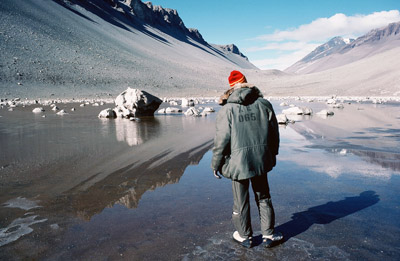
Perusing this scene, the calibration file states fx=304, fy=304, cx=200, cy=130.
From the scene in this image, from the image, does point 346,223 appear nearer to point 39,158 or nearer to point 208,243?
point 208,243

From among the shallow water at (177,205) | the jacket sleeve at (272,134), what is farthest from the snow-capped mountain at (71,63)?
the jacket sleeve at (272,134)

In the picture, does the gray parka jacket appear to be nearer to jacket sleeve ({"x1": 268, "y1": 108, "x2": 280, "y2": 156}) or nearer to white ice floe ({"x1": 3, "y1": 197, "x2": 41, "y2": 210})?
jacket sleeve ({"x1": 268, "y1": 108, "x2": 280, "y2": 156})

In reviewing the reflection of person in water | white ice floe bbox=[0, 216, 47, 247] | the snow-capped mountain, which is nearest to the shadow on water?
the reflection of person in water

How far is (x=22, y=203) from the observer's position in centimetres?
456

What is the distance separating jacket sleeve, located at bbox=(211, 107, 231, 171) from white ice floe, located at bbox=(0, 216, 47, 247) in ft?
7.96

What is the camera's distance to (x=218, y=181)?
18.4ft

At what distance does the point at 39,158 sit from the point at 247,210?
614cm

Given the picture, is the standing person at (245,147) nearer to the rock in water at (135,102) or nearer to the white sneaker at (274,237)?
the white sneaker at (274,237)

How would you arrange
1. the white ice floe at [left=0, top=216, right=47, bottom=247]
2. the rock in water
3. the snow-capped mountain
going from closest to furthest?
the white ice floe at [left=0, top=216, right=47, bottom=247] < the rock in water < the snow-capped mountain

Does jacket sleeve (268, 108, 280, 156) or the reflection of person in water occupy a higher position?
jacket sleeve (268, 108, 280, 156)

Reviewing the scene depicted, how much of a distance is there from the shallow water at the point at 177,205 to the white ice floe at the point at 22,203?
15 millimetres

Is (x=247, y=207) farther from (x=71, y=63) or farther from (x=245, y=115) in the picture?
(x=71, y=63)

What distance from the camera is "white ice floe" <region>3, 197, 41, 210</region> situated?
14.5 ft

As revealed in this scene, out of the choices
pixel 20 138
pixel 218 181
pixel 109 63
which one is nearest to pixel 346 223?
pixel 218 181
